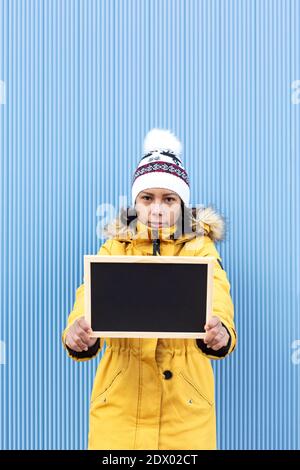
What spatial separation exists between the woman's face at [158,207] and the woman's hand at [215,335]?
290 mm

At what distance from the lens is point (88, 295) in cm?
116


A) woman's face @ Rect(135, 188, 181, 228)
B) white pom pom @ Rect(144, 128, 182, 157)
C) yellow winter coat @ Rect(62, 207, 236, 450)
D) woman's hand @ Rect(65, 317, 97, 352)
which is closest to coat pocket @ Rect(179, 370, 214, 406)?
yellow winter coat @ Rect(62, 207, 236, 450)

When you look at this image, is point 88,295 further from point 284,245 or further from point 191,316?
point 284,245

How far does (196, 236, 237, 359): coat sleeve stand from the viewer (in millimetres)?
1172

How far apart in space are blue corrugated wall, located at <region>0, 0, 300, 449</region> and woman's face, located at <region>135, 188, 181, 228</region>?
1.02 ft

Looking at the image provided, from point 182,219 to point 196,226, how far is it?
4cm

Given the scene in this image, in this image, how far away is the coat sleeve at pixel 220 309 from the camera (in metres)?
1.17

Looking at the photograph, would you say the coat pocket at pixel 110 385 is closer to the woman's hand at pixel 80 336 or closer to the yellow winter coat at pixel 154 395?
the yellow winter coat at pixel 154 395

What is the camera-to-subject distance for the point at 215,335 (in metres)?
1.14

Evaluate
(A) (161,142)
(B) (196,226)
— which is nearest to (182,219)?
(B) (196,226)

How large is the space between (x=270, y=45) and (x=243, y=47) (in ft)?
0.26

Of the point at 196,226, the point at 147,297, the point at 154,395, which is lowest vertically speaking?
the point at 154,395

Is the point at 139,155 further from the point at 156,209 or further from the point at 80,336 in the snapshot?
the point at 80,336

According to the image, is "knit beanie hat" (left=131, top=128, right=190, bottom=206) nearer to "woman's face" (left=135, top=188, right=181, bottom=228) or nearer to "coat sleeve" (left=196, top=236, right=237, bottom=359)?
"woman's face" (left=135, top=188, right=181, bottom=228)
